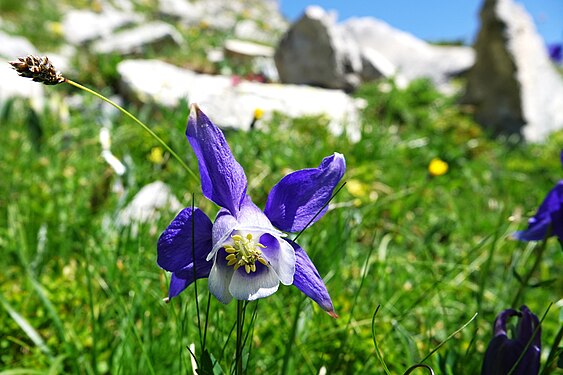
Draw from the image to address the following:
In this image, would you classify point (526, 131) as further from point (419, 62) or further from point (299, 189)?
point (299, 189)

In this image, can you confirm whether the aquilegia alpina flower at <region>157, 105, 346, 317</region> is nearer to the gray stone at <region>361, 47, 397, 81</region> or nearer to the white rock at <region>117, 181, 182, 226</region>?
the white rock at <region>117, 181, 182, 226</region>

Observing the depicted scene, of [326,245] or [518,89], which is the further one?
[518,89]

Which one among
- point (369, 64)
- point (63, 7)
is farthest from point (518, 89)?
point (63, 7)

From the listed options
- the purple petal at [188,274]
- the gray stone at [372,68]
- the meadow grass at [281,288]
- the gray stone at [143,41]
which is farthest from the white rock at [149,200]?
the gray stone at [143,41]

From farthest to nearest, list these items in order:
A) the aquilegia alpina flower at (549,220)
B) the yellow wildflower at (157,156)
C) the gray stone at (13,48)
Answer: the gray stone at (13,48) < the yellow wildflower at (157,156) < the aquilegia alpina flower at (549,220)

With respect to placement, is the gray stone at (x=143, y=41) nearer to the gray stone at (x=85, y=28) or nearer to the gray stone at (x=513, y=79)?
the gray stone at (x=85, y=28)

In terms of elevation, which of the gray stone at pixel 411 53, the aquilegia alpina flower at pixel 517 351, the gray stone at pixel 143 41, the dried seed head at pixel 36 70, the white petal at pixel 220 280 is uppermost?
the dried seed head at pixel 36 70

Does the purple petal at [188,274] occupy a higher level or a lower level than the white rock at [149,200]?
higher
